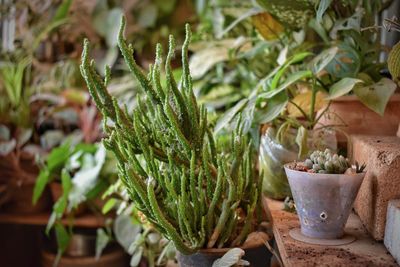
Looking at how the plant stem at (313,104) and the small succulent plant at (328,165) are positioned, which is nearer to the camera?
the small succulent plant at (328,165)

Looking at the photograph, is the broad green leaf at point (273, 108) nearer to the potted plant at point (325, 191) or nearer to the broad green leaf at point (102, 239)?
the potted plant at point (325, 191)

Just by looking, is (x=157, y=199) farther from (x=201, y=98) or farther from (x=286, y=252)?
(x=201, y=98)

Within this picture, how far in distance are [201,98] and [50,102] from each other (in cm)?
89

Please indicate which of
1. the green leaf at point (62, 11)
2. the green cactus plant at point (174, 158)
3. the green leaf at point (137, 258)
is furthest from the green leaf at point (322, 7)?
the green leaf at point (62, 11)

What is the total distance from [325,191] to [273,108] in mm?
345

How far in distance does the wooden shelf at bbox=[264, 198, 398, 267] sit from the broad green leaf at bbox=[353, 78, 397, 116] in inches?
9.7

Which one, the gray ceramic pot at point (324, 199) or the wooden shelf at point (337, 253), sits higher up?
the gray ceramic pot at point (324, 199)

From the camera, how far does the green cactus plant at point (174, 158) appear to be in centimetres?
86

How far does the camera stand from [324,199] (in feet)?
2.67

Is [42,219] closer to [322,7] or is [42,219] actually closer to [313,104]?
[313,104]

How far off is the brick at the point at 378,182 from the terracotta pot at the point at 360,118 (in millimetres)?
152

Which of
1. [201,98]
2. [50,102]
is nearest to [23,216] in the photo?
[50,102]

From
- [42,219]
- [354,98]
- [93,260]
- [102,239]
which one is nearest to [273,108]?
[354,98]

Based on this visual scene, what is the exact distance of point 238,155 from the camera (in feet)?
3.06
